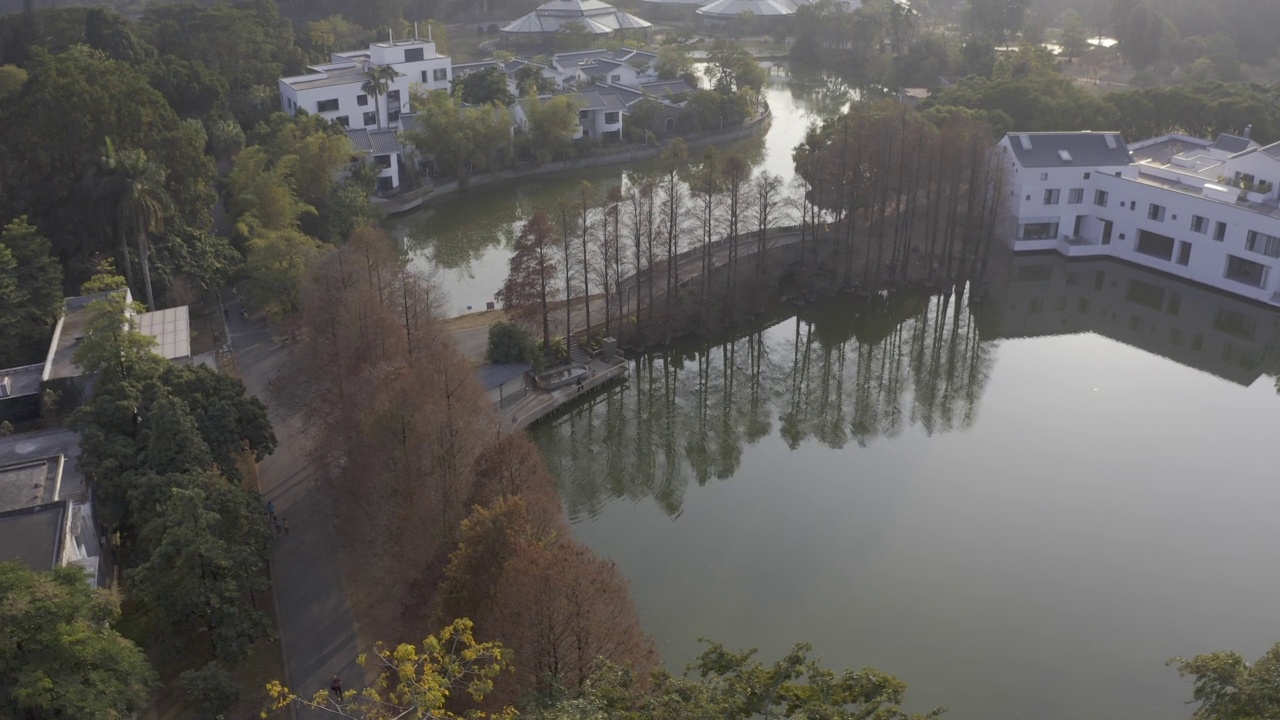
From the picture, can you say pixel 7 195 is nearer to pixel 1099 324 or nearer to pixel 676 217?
pixel 676 217

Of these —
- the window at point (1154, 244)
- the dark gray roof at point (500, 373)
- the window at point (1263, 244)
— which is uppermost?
the window at point (1263, 244)

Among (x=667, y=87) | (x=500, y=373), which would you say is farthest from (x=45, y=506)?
(x=667, y=87)

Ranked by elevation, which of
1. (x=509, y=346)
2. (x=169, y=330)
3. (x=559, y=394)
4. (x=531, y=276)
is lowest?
(x=559, y=394)

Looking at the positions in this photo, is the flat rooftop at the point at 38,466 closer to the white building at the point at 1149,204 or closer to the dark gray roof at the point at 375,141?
the dark gray roof at the point at 375,141

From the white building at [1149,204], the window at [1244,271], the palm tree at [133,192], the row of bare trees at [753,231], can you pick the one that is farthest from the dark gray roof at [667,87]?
the palm tree at [133,192]

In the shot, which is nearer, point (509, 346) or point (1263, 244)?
point (509, 346)

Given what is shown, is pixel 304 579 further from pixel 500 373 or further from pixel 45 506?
pixel 500 373

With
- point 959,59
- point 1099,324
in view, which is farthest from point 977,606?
point 959,59
